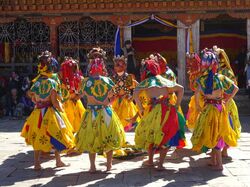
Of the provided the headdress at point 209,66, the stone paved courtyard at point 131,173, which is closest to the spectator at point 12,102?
the stone paved courtyard at point 131,173

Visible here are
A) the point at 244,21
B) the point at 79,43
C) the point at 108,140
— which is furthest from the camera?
the point at 244,21

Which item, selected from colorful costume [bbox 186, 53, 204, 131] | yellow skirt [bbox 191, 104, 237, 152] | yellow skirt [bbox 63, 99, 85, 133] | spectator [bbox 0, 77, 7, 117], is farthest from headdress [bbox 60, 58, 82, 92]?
spectator [bbox 0, 77, 7, 117]

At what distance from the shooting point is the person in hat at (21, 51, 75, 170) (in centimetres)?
722

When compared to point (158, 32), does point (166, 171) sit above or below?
below

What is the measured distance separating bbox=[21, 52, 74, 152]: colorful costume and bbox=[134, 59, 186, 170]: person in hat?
1.16 m

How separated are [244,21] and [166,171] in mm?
10827

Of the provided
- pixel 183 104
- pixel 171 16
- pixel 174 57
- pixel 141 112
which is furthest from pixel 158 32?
pixel 141 112

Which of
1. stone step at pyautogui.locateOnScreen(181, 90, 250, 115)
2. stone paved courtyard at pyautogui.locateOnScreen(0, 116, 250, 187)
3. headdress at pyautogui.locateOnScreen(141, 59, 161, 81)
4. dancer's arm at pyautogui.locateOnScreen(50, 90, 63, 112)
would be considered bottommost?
stone paved courtyard at pyautogui.locateOnScreen(0, 116, 250, 187)

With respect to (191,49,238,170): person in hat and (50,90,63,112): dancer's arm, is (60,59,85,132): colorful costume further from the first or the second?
(191,49,238,170): person in hat

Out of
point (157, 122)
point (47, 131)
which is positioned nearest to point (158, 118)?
point (157, 122)

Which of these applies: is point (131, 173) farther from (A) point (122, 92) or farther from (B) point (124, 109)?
(A) point (122, 92)

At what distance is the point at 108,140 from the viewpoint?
6.87m

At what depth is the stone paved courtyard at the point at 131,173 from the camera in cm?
655

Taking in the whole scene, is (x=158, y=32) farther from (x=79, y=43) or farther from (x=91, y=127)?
(x=91, y=127)
